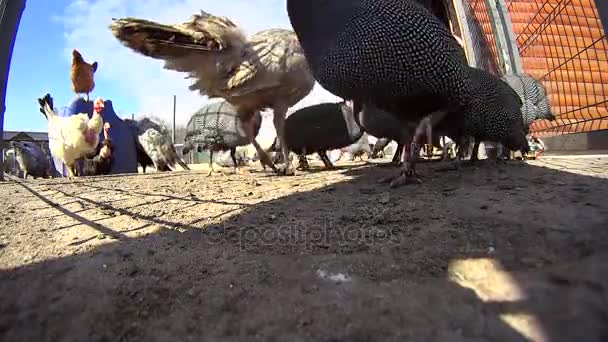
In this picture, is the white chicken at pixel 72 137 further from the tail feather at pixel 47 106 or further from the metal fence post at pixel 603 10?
the metal fence post at pixel 603 10

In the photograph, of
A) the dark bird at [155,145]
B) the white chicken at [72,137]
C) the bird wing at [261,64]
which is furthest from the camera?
the dark bird at [155,145]

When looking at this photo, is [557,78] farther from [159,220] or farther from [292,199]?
[159,220]

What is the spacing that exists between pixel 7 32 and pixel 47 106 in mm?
3516

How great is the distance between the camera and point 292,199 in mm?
2383

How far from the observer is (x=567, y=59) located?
6.13m

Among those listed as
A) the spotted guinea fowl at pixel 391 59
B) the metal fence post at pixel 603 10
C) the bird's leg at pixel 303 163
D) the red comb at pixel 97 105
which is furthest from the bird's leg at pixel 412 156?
the red comb at pixel 97 105

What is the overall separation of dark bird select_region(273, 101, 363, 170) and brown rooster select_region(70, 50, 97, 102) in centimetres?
490

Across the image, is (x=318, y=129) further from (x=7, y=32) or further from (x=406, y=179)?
(x=7, y=32)

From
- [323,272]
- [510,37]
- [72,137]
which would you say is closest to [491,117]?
[510,37]

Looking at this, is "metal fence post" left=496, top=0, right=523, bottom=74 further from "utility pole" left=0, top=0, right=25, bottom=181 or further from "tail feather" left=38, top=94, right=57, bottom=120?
"tail feather" left=38, top=94, right=57, bottom=120

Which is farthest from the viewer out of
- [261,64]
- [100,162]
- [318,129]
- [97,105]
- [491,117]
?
[100,162]

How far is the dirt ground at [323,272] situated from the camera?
1.11m

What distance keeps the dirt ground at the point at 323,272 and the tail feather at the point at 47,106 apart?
6227 millimetres

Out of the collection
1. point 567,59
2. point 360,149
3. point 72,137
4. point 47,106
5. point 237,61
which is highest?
point 567,59
